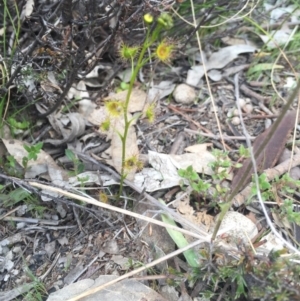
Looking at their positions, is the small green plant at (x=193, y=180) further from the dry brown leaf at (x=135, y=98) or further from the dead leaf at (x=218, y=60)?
the dead leaf at (x=218, y=60)

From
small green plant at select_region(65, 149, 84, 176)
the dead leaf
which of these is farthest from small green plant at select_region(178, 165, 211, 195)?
the dead leaf

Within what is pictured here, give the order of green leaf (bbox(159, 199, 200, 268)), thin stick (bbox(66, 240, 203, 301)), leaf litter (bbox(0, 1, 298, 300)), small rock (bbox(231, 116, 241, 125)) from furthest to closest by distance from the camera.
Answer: small rock (bbox(231, 116, 241, 125))
leaf litter (bbox(0, 1, 298, 300))
green leaf (bbox(159, 199, 200, 268))
thin stick (bbox(66, 240, 203, 301))

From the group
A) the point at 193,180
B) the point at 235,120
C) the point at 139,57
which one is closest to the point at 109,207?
the point at 193,180

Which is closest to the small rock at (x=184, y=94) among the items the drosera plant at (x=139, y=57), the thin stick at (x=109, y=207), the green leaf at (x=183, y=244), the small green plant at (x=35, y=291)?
the drosera plant at (x=139, y=57)

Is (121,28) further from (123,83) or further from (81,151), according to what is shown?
(81,151)

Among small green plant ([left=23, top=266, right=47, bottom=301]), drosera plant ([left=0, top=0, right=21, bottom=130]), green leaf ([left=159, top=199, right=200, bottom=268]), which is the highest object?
drosera plant ([left=0, top=0, right=21, bottom=130])

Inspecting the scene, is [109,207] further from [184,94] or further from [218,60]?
[218,60]

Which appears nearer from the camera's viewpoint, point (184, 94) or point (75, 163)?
point (75, 163)

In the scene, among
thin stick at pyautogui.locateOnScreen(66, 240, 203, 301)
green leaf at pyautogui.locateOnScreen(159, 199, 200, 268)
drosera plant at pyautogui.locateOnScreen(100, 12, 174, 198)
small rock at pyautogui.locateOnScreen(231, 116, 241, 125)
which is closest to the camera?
drosera plant at pyautogui.locateOnScreen(100, 12, 174, 198)

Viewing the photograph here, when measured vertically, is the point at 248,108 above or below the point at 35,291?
above

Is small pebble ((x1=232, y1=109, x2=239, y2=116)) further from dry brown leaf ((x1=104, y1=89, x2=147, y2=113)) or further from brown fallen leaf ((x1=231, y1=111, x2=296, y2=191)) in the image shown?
dry brown leaf ((x1=104, y1=89, x2=147, y2=113))
